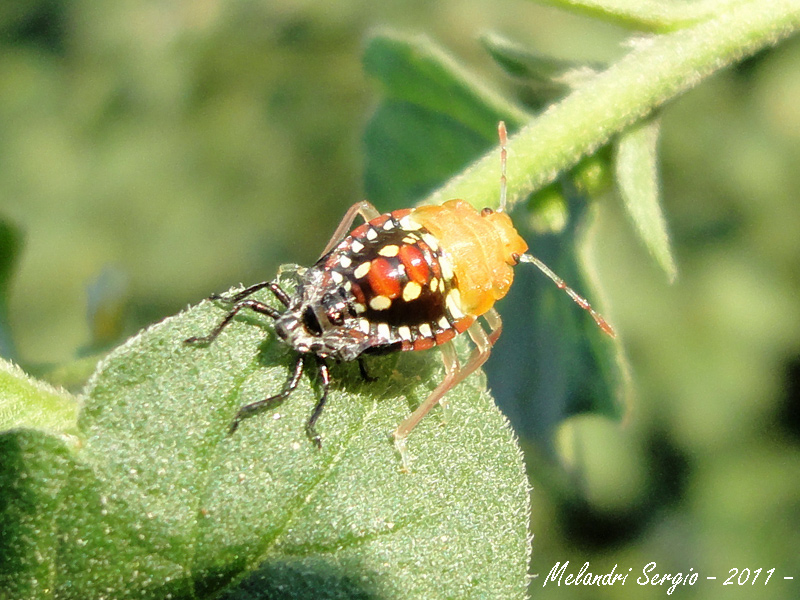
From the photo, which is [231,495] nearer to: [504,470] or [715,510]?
[504,470]

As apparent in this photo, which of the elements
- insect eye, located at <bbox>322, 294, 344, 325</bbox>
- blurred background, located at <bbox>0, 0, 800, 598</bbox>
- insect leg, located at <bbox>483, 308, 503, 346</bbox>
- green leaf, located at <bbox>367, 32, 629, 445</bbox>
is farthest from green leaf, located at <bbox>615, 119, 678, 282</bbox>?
blurred background, located at <bbox>0, 0, 800, 598</bbox>

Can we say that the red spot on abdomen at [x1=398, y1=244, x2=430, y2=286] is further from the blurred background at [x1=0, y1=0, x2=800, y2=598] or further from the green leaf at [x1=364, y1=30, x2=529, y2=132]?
the blurred background at [x1=0, y1=0, x2=800, y2=598]

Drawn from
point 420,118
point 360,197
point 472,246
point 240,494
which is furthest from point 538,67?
point 360,197

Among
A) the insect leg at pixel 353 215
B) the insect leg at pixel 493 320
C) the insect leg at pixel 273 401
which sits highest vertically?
the insect leg at pixel 353 215

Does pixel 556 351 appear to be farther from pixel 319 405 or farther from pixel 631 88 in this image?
pixel 319 405

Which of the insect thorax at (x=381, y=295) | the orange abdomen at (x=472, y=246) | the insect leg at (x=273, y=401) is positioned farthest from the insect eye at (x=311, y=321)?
the orange abdomen at (x=472, y=246)

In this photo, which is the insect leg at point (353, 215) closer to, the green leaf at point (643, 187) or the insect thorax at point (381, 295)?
the insect thorax at point (381, 295)
